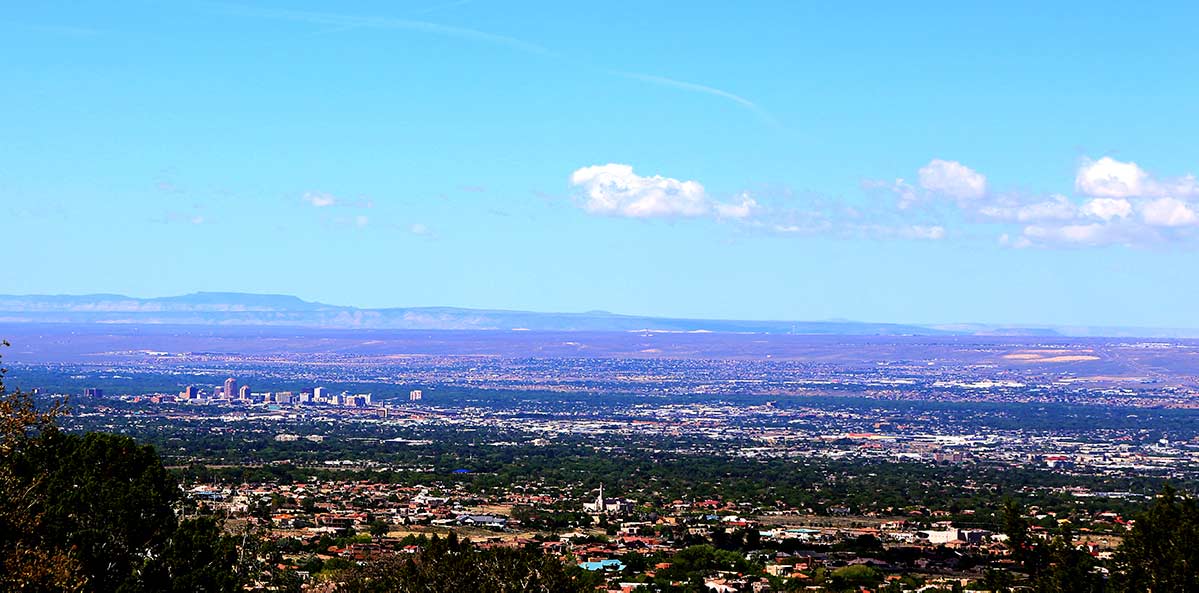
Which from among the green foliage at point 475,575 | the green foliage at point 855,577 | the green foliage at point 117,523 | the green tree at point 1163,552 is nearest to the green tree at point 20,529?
the green foliage at point 117,523

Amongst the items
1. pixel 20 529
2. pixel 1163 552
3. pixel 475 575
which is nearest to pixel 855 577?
pixel 1163 552

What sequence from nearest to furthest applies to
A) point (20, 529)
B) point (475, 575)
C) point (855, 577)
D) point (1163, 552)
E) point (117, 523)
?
1. point (20, 529)
2. point (475, 575)
3. point (117, 523)
4. point (1163, 552)
5. point (855, 577)

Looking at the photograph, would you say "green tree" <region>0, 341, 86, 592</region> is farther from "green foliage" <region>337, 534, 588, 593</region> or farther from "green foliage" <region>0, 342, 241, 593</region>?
"green foliage" <region>337, 534, 588, 593</region>

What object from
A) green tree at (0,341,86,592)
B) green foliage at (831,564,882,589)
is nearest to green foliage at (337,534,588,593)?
green tree at (0,341,86,592)

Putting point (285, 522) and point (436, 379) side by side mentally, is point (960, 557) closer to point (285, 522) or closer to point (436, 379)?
point (285, 522)

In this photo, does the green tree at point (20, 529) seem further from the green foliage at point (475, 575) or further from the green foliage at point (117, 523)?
the green foliage at point (475, 575)

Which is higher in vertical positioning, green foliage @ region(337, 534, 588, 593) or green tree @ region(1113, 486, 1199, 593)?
green tree @ region(1113, 486, 1199, 593)

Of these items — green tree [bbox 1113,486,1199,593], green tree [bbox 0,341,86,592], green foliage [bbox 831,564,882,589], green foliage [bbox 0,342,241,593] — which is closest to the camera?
A: green tree [bbox 0,341,86,592]

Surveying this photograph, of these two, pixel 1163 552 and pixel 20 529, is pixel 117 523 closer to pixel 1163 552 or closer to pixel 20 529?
pixel 20 529

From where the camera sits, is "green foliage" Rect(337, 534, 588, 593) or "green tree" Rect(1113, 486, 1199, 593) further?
"green tree" Rect(1113, 486, 1199, 593)

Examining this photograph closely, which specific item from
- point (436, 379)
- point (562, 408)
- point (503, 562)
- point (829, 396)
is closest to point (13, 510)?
point (503, 562)

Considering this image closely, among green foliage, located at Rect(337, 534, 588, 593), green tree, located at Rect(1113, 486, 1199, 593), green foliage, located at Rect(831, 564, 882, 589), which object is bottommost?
green foliage, located at Rect(831, 564, 882, 589)

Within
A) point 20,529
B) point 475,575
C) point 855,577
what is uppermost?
point 20,529
